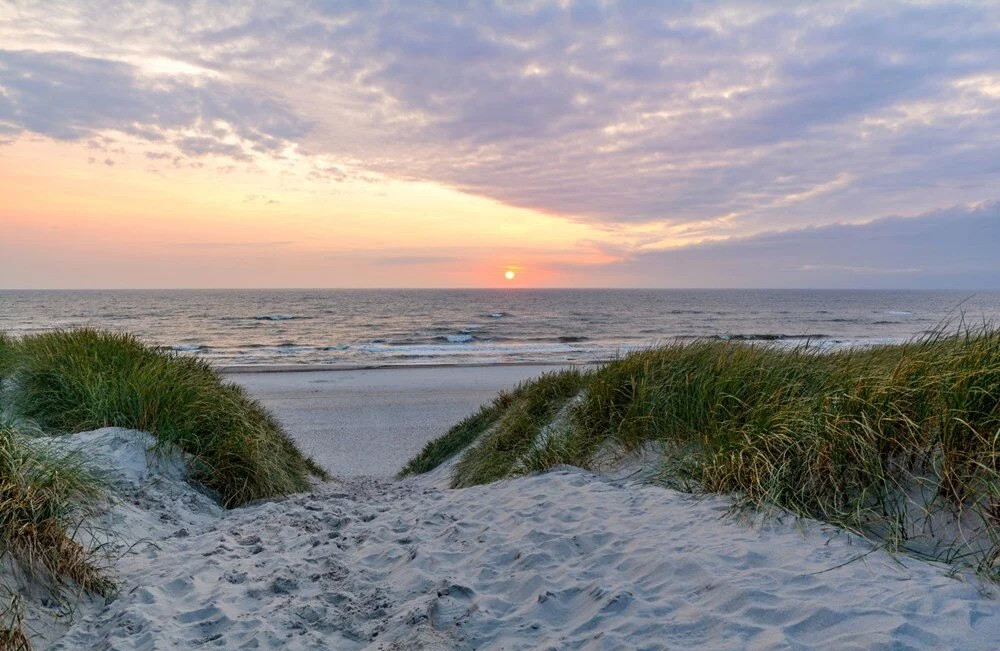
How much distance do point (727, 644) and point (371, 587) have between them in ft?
7.77

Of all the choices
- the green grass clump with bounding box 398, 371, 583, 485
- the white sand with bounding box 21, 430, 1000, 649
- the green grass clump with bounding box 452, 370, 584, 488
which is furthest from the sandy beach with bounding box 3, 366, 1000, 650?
the green grass clump with bounding box 398, 371, 583, 485

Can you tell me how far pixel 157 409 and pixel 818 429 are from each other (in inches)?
259

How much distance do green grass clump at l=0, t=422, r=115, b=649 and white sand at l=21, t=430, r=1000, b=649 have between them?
0.84ft

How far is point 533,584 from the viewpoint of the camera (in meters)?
3.75

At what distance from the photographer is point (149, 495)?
5516 millimetres

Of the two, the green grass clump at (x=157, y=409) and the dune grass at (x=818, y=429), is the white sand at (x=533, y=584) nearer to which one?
the dune grass at (x=818, y=429)

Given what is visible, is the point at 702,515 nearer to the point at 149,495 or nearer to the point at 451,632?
the point at 451,632

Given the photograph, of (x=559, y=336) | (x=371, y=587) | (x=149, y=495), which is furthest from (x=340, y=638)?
(x=559, y=336)

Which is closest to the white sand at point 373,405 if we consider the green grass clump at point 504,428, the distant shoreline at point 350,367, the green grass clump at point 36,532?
the distant shoreline at point 350,367

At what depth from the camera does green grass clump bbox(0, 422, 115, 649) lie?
347 centimetres

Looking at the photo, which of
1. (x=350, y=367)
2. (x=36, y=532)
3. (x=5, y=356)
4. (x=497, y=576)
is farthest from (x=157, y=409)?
(x=350, y=367)

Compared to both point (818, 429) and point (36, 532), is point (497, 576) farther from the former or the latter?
point (36, 532)

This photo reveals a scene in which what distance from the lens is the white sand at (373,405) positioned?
1131 centimetres

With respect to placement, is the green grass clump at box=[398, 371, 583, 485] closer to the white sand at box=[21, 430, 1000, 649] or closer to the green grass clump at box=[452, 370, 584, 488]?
the green grass clump at box=[452, 370, 584, 488]
